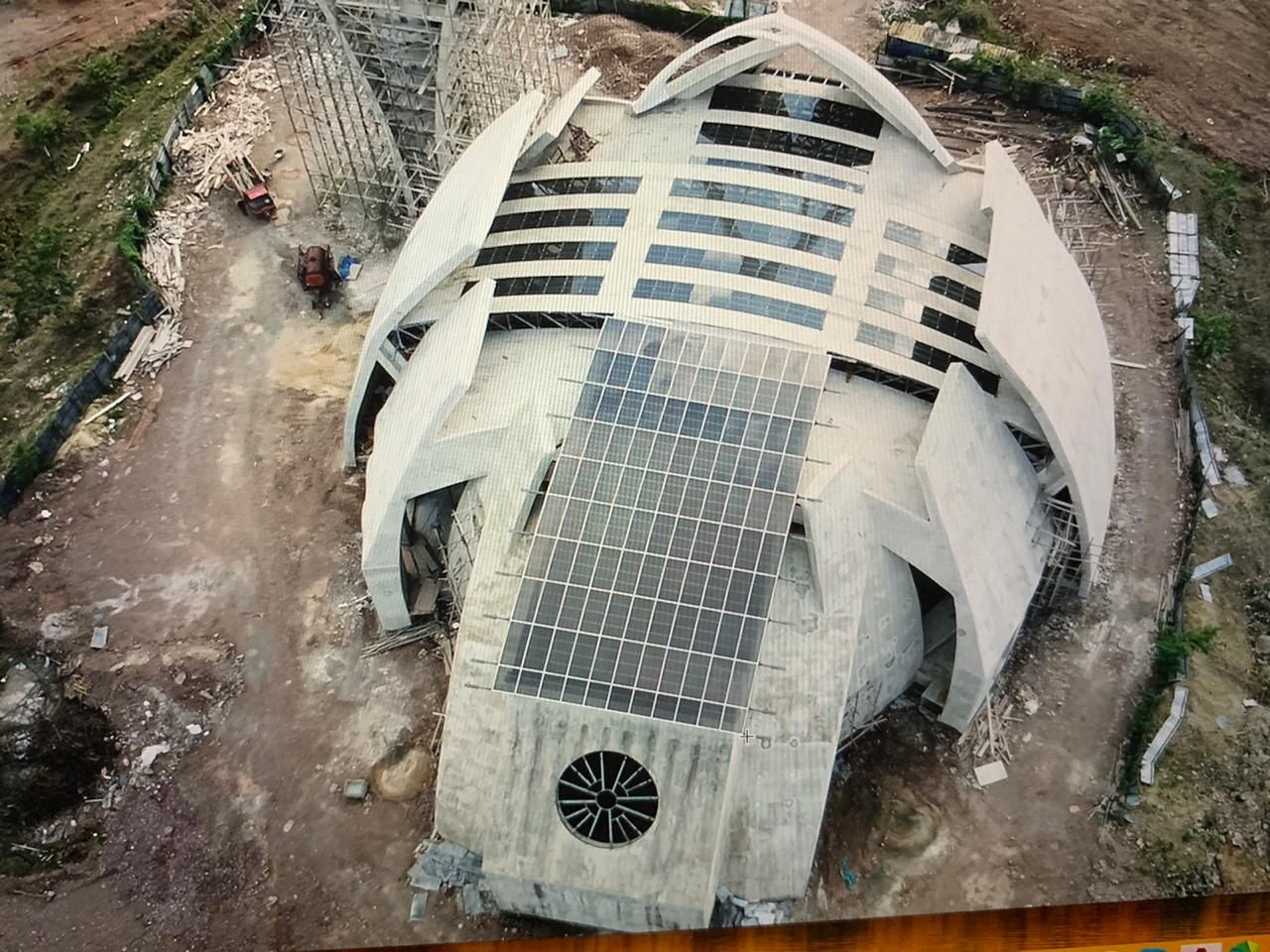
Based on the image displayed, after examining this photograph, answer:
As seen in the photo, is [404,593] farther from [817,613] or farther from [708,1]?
[708,1]

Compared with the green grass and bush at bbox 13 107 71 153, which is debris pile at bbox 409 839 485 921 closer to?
the green grass

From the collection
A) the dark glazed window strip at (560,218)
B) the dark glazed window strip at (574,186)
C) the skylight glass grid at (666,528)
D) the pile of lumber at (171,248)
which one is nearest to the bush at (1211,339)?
the skylight glass grid at (666,528)

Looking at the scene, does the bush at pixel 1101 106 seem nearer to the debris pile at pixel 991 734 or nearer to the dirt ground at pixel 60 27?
the debris pile at pixel 991 734

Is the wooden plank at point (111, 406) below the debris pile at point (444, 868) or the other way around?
the other way around

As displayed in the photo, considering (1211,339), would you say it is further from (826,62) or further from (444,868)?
(444,868)

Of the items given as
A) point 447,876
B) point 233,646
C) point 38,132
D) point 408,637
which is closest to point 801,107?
point 408,637
